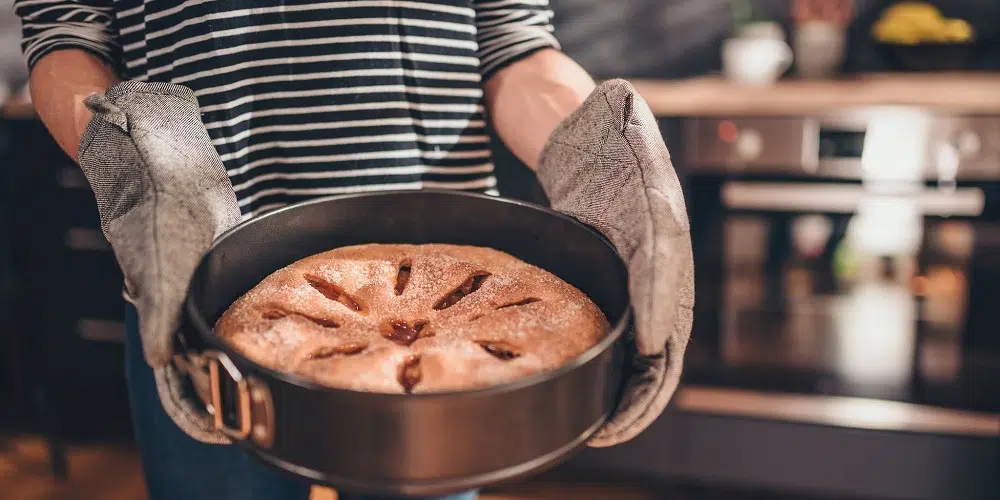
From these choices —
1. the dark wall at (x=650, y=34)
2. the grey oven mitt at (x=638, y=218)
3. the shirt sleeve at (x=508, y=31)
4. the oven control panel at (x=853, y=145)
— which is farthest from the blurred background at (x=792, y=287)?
the grey oven mitt at (x=638, y=218)

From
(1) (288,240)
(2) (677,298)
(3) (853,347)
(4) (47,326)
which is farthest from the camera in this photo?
(4) (47,326)

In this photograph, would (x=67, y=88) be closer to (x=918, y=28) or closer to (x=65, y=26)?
(x=65, y=26)

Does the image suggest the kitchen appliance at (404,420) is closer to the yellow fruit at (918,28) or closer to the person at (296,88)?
the person at (296,88)

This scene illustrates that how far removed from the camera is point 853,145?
1738mm

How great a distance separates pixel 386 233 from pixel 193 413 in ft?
0.90

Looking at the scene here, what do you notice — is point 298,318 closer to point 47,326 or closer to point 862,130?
point 862,130

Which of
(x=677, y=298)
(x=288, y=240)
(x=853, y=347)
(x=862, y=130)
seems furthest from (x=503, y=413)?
(x=853, y=347)

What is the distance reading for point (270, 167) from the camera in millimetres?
919

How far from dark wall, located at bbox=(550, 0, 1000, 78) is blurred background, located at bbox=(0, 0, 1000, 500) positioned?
12 cm

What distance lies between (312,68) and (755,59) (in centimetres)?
146

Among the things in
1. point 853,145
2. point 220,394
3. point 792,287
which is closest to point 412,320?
point 220,394

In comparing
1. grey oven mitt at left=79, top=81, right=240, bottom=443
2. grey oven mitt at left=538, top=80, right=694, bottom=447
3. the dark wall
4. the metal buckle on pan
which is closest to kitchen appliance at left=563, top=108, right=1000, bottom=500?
the dark wall

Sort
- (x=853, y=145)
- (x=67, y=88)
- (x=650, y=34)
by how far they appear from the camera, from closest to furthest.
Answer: (x=67, y=88) < (x=853, y=145) < (x=650, y=34)

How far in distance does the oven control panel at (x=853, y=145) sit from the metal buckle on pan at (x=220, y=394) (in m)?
1.44
